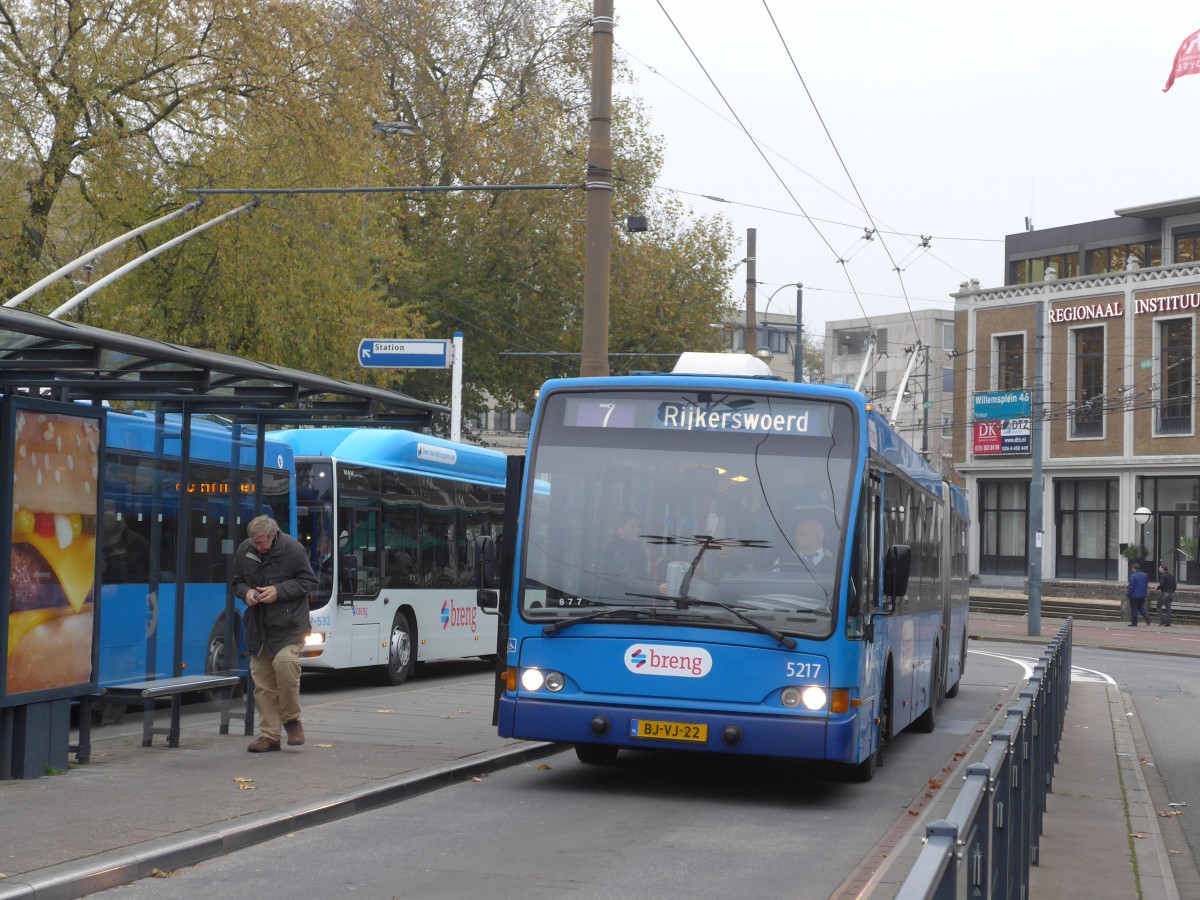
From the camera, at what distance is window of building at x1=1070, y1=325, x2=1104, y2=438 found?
2175 inches

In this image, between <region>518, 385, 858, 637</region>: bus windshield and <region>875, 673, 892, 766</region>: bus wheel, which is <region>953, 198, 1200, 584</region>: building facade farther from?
<region>518, 385, 858, 637</region>: bus windshield

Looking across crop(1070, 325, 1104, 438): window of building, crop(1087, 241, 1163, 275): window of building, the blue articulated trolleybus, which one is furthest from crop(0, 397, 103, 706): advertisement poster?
crop(1087, 241, 1163, 275): window of building

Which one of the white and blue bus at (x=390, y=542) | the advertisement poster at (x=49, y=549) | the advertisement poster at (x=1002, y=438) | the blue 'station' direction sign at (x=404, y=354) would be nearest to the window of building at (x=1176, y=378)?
the advertisement poster at (x=1002, y=438)

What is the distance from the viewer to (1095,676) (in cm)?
2802

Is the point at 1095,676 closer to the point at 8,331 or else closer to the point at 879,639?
the point at 879,639

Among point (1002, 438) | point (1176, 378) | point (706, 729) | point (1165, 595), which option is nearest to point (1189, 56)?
point (706, 729)

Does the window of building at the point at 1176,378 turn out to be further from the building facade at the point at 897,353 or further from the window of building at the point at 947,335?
the window of building at the point at 947,335

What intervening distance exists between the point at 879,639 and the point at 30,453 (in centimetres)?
602

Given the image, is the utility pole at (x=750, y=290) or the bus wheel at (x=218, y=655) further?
the utility pole at (x=750, y=290)

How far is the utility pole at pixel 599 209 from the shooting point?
15.4 meters

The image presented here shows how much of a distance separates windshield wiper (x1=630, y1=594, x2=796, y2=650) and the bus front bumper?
489 mm

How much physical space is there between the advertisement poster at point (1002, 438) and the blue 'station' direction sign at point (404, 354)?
1453 inches

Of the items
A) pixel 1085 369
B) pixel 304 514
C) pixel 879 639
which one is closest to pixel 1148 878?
pixel 879 639

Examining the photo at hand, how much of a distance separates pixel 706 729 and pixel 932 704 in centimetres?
736
